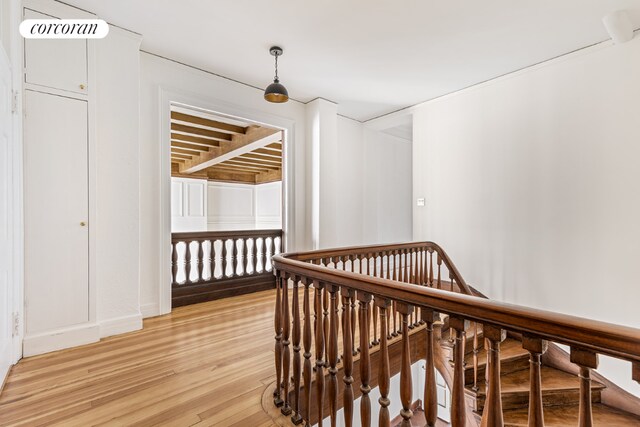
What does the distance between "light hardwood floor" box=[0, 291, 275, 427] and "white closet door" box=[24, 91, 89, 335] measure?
384 millimetres

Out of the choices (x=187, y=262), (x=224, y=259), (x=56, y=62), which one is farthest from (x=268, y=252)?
→ (x=56, y=62)

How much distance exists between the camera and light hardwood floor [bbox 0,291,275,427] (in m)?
1.72

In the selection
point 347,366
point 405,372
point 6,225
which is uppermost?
point 6,225

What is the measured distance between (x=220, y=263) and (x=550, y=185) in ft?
13.6

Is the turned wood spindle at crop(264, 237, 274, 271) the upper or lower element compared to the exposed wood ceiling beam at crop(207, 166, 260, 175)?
lower

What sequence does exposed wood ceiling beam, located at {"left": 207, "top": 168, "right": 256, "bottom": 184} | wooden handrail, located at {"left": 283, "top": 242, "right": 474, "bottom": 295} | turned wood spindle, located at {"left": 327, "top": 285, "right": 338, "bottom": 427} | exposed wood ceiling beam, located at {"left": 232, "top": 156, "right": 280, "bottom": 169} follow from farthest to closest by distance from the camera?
exposed wood ceiling beam, located at {"left": 207, "top": 168, "right": 256, "bottom": 184} < exposed wood ceiling beam, located at {"left": 232, "top": 156, "right": 280, "bottom": 169} < wooden handrail, located at {"left": 283, "top": 242, "right": 474, "bottom": 295} < turned wood spindle, located at {"left": 327, "top": 285, "right": 338, "bottom": 427}

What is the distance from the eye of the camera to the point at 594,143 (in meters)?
3.01

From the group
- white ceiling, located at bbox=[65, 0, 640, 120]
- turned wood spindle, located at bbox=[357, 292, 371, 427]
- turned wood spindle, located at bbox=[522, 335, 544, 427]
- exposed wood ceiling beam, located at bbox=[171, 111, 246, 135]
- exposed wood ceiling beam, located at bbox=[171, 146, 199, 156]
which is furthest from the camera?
exposed wood ceiling beam, located at bbox=[171, 146, 199, 156]

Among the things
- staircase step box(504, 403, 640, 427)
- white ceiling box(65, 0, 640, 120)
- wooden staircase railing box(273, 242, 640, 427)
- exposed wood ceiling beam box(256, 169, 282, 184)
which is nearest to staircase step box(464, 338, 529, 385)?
staircase step box(504, 403, 640, 427)

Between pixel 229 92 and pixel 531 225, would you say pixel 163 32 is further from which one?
pixel 531 225

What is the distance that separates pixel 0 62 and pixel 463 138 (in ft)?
15.1

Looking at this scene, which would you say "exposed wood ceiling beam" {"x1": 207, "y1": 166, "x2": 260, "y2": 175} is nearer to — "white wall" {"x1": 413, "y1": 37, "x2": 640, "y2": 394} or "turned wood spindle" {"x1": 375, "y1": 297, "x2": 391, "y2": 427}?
"white wall" {"x1": 413, "y1": 37, "x2": 640, "y2": 394}

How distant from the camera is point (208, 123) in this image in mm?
4750

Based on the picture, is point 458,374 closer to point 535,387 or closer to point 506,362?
point 535,387
